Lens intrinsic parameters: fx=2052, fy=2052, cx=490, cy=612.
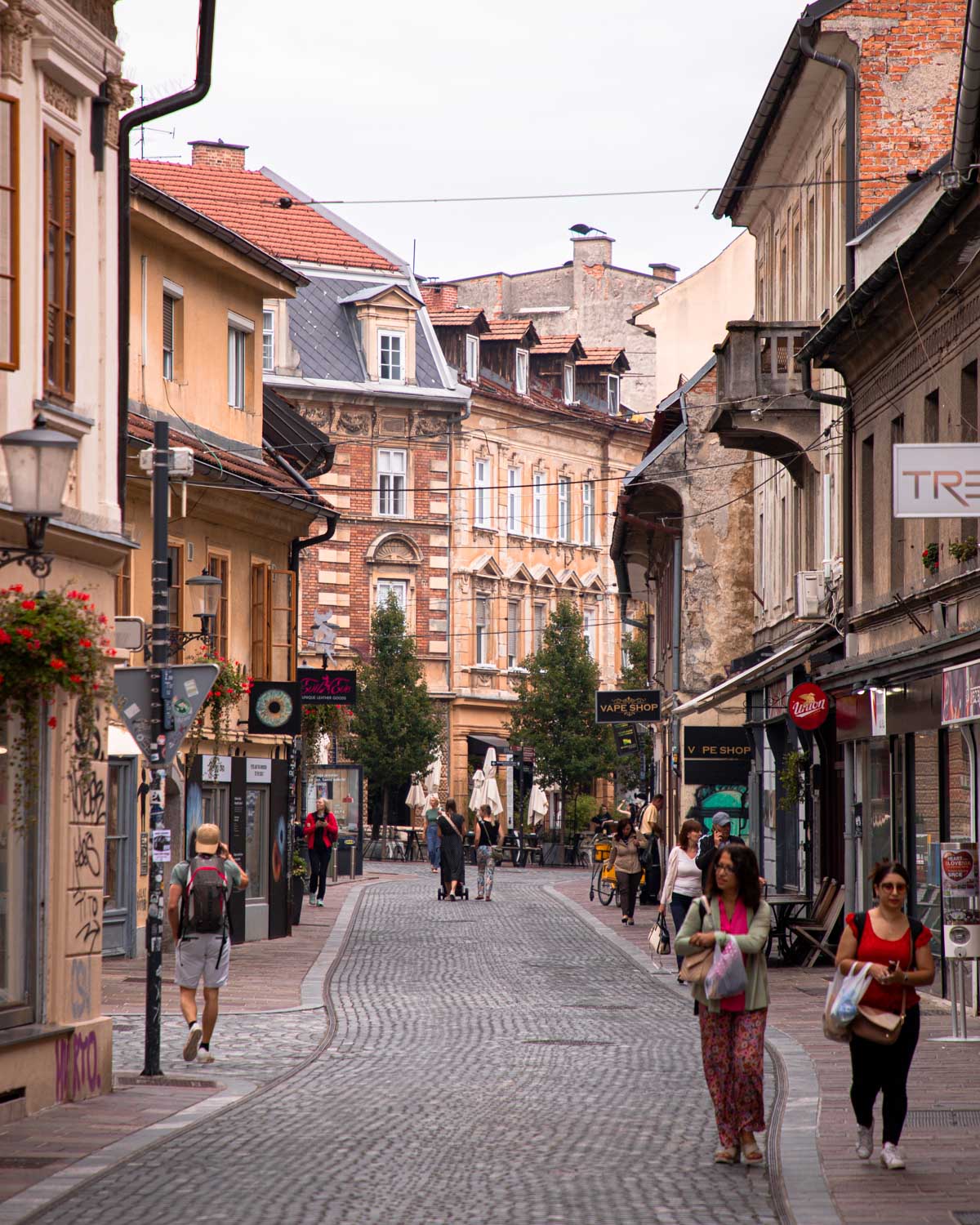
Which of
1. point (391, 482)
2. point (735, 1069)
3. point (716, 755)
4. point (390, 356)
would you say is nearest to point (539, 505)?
point (391, 482)

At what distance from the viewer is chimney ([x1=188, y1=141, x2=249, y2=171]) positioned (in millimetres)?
66625

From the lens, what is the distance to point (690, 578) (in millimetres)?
38688

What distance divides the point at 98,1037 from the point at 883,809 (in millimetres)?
11447

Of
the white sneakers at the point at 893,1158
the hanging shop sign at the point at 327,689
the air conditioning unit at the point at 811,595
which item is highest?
the air conditioning unit at the point at 811,595

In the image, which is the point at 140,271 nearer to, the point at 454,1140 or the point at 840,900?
the point at 840,900

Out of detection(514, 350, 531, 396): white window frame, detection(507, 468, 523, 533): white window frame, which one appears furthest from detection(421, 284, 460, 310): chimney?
detection(507, 468, 523, 533): white window frame

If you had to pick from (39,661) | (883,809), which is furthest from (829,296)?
(39,661)

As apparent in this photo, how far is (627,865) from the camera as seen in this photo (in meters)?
30.7

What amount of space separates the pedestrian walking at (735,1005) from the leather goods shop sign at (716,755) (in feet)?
76.5

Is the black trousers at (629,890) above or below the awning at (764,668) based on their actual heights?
below

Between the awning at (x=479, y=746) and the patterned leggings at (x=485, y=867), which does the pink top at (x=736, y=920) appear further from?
the awning at (x=479, y=746)

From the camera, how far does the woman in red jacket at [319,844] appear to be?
34.0 m

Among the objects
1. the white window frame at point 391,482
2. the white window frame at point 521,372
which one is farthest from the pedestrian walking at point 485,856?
the white window frame at point 521,372

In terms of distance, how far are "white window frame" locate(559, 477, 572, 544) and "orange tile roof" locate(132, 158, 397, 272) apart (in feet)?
35.1
